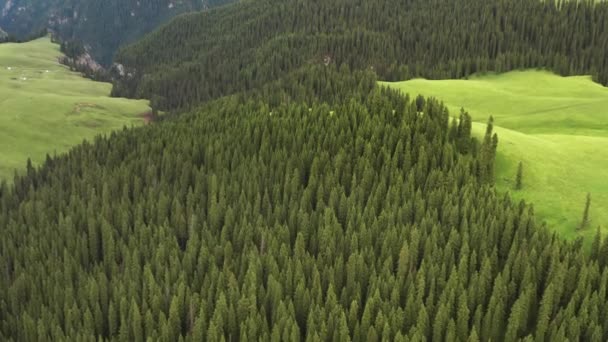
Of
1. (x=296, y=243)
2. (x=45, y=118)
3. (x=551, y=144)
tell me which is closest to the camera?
(x=296, y=243)

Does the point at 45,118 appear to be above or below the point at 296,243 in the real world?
above

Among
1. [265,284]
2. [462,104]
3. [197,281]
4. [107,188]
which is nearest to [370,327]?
[265,284]

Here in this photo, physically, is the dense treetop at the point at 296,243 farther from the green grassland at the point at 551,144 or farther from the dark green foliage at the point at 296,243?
the green grassland at the point at 551,144

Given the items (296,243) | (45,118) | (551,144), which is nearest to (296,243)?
(296,243)

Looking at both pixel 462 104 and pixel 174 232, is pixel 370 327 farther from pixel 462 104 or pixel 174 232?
pixel 462 104

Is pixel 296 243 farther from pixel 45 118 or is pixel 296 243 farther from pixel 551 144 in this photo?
pixel 45 118

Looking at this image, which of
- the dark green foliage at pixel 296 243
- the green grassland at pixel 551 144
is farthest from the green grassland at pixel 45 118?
the green grassland at pixel 551 144
